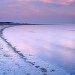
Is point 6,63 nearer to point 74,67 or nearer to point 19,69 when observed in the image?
Result: point 19,69

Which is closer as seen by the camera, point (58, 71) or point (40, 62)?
point (58, 71)

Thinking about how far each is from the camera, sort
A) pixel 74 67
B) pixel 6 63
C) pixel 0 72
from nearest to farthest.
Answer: pixel 0 72 → pixel 74 67 → pixel 6 63

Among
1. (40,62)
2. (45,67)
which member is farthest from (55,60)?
(45,67)

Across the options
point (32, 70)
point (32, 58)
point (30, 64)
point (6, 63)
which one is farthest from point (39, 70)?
point (32, 58)

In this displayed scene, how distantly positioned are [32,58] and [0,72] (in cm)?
413

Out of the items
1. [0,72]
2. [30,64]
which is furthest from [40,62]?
[0,72]

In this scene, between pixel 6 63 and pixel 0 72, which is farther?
pixel 6 63

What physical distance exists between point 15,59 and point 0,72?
3.34m

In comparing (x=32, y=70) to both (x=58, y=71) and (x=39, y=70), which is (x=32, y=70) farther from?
(x=58, y=71)

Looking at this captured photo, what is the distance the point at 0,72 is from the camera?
36.3 ft

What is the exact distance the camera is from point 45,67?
40.6ft

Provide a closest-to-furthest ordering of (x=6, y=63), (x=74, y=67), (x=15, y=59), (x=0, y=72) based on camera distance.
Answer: (x=0, y=72), (x=74, y=67), (x=6, y=63), (x=15, y=59)

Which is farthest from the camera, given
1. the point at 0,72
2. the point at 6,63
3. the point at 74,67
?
the point at 6,63

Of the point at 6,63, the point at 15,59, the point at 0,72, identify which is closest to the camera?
the point at 0,72
